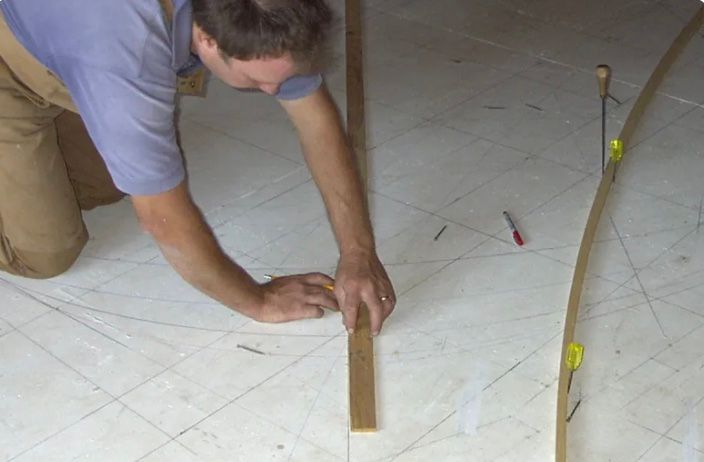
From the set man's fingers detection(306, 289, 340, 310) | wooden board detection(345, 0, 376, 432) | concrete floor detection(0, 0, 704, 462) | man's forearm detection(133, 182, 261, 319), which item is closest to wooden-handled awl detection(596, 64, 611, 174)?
concrete floor detection(0, 0, 704, 462)

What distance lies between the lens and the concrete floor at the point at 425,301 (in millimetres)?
2455

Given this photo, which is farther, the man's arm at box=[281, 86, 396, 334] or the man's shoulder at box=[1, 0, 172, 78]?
the man's arm at box=[281, 86, 396, 334]

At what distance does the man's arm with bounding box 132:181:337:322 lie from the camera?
2.34 meters

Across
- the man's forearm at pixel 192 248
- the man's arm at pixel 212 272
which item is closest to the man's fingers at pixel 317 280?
the man's arm at pixel 212 272

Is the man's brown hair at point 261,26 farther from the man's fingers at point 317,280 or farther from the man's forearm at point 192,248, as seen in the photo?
the man's fingers at point 317,280

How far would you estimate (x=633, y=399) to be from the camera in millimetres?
2496

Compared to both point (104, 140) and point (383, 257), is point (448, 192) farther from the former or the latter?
point (104, 140)

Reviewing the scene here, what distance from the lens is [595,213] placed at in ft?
10.1

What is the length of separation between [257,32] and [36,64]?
0.76 metres

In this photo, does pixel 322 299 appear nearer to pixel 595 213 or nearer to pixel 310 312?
pixel 310 312

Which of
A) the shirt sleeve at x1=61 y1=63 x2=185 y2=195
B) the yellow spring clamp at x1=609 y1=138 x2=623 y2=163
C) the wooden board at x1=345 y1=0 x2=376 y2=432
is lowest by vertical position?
the wooden board at x1=345 y1=0 x2=376 y2=432

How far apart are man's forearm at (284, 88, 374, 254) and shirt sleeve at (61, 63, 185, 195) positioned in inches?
20.4

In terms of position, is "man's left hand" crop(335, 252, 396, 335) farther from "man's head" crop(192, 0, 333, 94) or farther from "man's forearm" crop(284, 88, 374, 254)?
"man's head" crop(192, 0, 333, 94)

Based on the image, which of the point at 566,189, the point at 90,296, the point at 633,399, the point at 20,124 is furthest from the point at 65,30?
the point at 566,189
